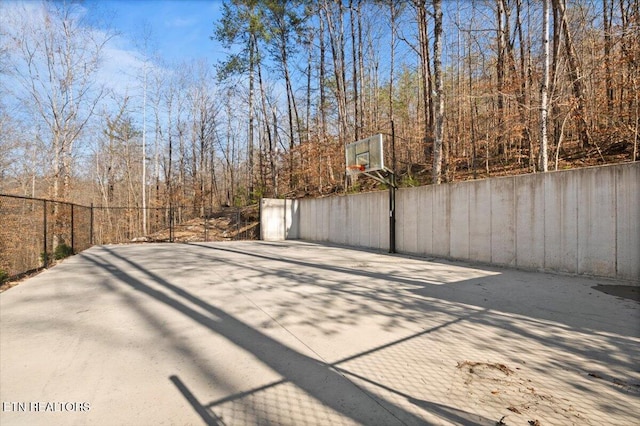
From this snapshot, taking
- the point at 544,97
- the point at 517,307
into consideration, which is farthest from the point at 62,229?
the point at 544,97

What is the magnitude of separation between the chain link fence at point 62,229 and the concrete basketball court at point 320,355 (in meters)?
3.45

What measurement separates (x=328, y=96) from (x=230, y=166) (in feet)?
39.9

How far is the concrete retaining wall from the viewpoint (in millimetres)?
4984

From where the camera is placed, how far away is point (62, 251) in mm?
8711

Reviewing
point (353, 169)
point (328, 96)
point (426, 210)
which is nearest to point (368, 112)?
point (328, 96)

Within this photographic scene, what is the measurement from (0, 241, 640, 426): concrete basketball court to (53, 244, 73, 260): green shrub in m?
4.67

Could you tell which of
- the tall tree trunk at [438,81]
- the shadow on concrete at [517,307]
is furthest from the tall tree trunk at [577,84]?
the shadow on concrete at [517,307]

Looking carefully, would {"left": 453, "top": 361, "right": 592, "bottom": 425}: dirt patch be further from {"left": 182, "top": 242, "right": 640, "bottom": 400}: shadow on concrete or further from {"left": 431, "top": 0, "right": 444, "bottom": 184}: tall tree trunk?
{"left": 431, "top": 0, "right": 444, "bottom": 184}: tall tree trunk

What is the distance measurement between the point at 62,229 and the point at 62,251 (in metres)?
1.92

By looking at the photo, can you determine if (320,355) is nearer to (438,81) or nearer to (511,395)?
(511,395)

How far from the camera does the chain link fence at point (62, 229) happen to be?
22.6ft

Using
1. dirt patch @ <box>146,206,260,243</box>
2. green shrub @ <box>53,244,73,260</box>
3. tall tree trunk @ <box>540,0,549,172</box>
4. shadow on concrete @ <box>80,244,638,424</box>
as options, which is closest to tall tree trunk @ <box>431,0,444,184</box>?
tall tree trunk @ <box>540,0,549,172</box>

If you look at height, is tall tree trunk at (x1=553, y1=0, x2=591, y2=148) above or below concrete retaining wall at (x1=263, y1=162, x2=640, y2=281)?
above

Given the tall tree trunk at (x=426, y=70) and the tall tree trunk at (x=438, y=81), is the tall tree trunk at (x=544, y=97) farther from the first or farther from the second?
the tall tree trunk at (x=426, y=70)
